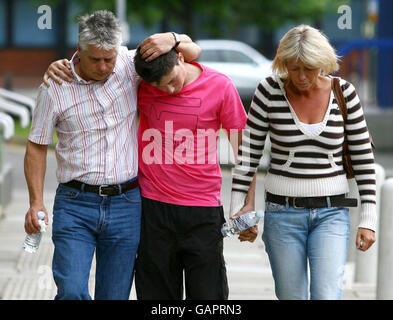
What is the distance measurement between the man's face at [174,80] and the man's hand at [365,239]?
106 centimetres

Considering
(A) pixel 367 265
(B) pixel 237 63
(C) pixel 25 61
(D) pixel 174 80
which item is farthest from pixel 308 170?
(C) pixel 25 61

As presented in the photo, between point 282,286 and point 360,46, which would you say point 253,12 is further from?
point 282,286

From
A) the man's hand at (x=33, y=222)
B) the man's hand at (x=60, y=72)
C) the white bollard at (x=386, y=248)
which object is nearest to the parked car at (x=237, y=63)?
the white bollard at (x=386, y=248)

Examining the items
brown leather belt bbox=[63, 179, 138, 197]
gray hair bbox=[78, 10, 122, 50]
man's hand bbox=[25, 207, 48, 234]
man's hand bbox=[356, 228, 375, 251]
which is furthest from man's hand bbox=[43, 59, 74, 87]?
man's hand bbox=[356, 228, 375, 251]

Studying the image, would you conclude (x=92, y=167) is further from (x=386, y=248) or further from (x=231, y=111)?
(x=386, y=248)

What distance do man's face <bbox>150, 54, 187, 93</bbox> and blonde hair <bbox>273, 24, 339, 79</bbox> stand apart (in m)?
0.44

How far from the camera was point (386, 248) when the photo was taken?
5840 mm

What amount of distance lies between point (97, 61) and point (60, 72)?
0.24m

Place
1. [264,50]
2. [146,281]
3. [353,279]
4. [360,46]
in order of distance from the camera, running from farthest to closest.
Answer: [264,50], [360,46], [353,279], [146,281]

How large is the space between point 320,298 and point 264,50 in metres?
33.9

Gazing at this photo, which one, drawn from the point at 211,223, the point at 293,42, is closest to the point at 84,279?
the point at 211,223

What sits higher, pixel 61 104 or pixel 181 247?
pixel 61 104

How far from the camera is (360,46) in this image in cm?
1489

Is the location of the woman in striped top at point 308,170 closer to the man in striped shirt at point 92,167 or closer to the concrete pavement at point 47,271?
the man in striped shirt at point 92,167
